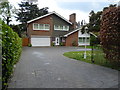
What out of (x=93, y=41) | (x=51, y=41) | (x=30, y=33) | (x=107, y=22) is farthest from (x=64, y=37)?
(x=107, y=22)

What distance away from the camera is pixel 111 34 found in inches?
265

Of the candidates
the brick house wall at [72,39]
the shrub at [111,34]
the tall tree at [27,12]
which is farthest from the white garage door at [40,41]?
the shrub at [111,34]

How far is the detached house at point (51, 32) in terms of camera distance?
28.1 m

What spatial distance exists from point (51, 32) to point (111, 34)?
23215mm

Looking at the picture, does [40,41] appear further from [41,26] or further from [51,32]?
[41,26]

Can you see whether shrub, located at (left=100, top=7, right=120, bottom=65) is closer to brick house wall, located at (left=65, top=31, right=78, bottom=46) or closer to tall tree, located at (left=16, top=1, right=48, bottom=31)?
brick house wall, located at (left=65, top=31, right=78, bottom=46)

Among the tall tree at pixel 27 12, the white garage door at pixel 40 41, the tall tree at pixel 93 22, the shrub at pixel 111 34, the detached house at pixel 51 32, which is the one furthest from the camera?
the tall tree at pixel 27 12

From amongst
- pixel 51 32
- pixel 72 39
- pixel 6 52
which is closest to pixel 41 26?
pixel 51 32

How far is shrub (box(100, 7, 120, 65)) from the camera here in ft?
21.2

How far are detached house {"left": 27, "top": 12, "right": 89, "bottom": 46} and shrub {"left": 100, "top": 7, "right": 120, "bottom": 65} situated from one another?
2114cm

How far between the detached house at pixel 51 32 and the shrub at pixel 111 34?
69.4 ft

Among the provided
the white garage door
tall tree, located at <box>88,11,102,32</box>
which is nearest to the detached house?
the white garage door

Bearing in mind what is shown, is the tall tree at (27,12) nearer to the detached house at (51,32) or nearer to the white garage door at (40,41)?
the detached house at (51,32)

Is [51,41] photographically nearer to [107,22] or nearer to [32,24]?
[32,24]
